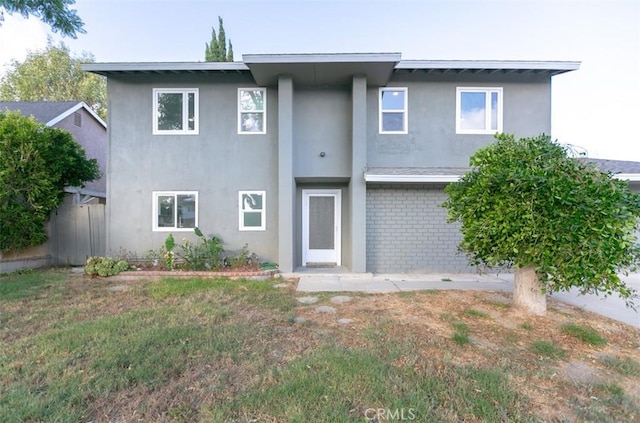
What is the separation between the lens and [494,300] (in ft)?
18.4

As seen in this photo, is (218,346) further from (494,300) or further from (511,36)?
(511,36)

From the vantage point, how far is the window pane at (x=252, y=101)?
8.71m

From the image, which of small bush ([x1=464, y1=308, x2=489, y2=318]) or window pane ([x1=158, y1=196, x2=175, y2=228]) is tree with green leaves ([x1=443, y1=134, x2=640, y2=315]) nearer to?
small bush ([x1=464, y1=308, x2=489, y2=318])

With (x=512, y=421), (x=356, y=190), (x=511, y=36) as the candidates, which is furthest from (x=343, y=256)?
(x=511, y=36)

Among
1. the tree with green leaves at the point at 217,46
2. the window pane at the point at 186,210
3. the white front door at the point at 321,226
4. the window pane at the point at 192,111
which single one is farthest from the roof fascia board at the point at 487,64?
the tree with green leaves at the point at 217,46

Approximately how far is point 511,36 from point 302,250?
34.3ft

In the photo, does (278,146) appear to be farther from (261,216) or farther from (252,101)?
(261,216)

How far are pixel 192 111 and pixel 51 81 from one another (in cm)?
2228

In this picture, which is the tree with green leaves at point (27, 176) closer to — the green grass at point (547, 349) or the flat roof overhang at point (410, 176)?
the flat roof overhang at point (410, 176)

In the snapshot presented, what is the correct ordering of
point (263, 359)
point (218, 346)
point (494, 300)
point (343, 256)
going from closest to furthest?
point (263, 359) → point (218, 346) → point (494, 300) → point (343, 256)

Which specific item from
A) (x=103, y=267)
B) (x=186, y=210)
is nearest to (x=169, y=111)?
(x=186, y=210)

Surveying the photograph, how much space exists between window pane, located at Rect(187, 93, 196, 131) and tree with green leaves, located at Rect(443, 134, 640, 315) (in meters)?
7.45

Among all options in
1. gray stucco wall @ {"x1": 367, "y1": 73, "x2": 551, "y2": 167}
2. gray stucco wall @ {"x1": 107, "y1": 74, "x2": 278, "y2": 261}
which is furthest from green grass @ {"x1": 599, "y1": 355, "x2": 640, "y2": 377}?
gray stucco wall @ {"x1": 107, "y1": 74, "x2": 278, "y2": 261}

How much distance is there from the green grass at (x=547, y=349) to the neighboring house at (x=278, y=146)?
4506 mm
